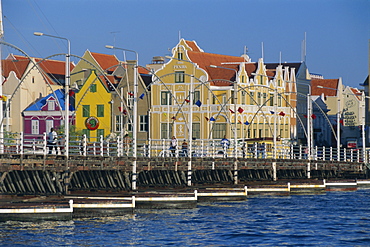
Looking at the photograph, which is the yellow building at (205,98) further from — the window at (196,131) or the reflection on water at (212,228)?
the reflection on water at (212,228)

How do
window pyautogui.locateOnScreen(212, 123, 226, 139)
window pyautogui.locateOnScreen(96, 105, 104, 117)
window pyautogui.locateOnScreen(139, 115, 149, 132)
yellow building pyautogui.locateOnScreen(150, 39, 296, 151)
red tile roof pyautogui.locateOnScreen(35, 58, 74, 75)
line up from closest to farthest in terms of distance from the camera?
window pyautogui.locateOnScreen(212, 123, 226, 139) < yellow building pyautogui.locateOnScreen(150, 39, 296, 151) < window pyautogui.locateOnScreen(139, 115, 149, 132) < window pyautogui.locateOnScreen(96, 105, 104, 117) < red tile roof pyautogui.locateOnScreen(35, 58, 74, 75)

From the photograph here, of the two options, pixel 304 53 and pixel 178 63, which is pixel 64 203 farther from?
pixel 304 53

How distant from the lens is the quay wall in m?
46.9

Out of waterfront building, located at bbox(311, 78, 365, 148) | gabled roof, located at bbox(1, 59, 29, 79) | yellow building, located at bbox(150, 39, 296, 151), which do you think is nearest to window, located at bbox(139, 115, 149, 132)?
yellow building, located at bbox(150, 39, 296, 151)

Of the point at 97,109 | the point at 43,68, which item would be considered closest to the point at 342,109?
the point at 97,109

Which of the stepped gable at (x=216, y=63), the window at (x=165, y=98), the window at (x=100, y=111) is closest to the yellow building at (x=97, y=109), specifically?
the window at (x=100, y=111)

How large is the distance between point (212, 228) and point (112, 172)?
14445 millimetres

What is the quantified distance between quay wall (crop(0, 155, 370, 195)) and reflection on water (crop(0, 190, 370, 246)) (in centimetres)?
432

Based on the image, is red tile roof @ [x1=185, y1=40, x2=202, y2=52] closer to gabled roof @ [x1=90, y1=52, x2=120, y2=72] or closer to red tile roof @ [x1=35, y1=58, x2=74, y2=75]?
gabled roof @ [x1=90, y1=52, x2=120, y2=72]

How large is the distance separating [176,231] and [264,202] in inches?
697

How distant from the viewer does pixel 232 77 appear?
343 ft

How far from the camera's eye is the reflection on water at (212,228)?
37.4m

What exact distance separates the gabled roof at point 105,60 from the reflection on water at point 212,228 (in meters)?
68.4

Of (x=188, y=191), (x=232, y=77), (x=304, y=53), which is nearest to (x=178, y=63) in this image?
(x=232, y=77)
